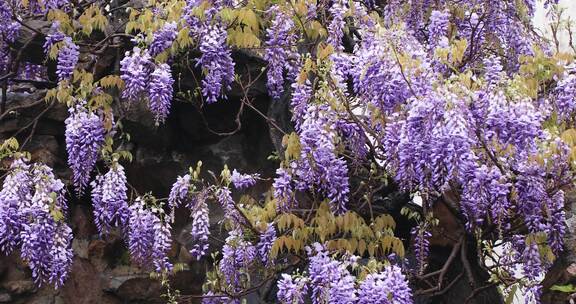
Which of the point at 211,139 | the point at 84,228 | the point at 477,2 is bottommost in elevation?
the point at 84,228

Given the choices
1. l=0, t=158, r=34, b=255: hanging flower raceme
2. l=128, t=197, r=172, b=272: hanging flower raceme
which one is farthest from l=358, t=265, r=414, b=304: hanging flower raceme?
l=0, t=158, r=34, b=255: hanging flower raceme

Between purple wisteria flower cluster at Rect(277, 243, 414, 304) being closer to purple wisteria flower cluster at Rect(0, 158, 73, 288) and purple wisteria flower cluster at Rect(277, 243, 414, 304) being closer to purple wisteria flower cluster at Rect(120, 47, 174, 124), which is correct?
purple wisteria flower cluster at Rect(120, 47, 174, 124)

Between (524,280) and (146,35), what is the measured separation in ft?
9.89

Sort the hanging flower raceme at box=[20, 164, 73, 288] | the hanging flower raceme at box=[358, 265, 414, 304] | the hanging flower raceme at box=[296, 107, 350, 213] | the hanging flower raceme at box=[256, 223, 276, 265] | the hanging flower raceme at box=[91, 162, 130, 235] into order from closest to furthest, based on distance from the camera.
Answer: the hanging flower raceme at box=[358, 265, 414, 304] < the hanging flower raceme at box=[296, 107, 350, 213] < the hanging flower raceme at box=[256, 223, 276, 265] < the hanging flower raceme at box=[20, 164, 73, 288] < the hanging flower raceme at box=[91, 162, 130, 235]

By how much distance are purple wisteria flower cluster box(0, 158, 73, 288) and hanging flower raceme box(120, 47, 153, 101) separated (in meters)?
0.77

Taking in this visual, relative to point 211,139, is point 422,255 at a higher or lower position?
lower

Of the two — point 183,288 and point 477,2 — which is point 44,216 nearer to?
point 183,288

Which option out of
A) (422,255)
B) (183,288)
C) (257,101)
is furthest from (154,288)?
(422,255)

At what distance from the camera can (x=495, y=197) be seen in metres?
4.46

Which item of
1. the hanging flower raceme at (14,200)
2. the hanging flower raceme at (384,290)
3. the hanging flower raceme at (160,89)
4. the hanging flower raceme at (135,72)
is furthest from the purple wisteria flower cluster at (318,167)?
the hanging flower raceme at (14,200)

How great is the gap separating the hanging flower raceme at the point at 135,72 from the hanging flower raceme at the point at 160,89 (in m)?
0.09

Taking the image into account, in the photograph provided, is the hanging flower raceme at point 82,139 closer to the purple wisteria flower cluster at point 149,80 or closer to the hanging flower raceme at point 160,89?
the purple wisteria flower cluster at point 149,80

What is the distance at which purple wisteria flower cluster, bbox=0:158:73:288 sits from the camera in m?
5.24

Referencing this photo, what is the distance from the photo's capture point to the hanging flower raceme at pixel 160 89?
5.47 m
